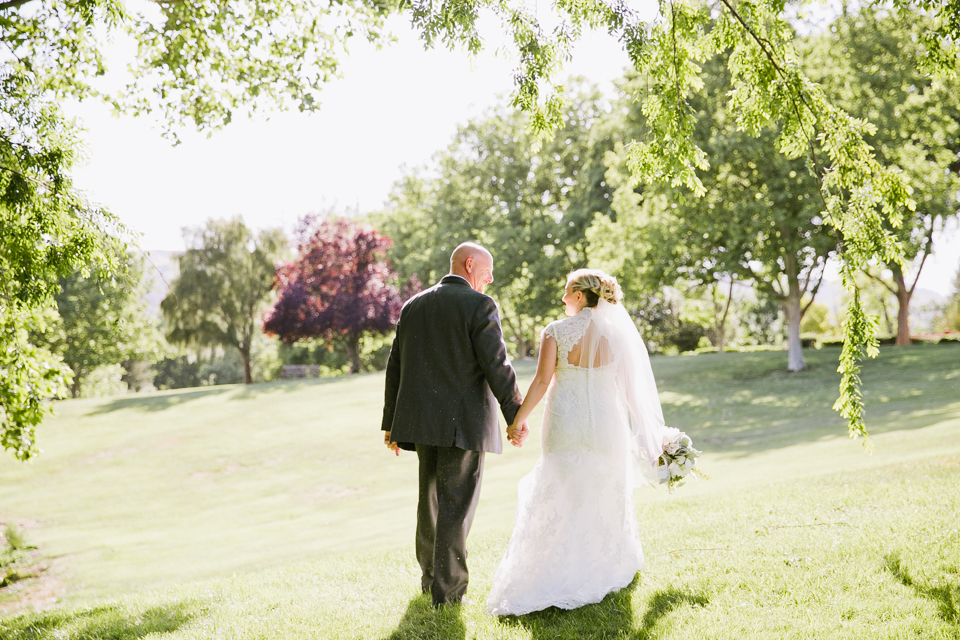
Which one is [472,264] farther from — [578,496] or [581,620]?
[581,620]

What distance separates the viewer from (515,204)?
3950 centimetres

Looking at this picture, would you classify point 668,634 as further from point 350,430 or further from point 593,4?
point 350,430

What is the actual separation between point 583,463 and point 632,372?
816 millimetres

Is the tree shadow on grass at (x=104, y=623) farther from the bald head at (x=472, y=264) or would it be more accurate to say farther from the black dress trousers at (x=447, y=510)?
the bald head at (x=472, y=264)

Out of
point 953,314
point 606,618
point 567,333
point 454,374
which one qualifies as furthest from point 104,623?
point 953,314

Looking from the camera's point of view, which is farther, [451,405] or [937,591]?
[451,405]

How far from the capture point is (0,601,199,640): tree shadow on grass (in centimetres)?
556

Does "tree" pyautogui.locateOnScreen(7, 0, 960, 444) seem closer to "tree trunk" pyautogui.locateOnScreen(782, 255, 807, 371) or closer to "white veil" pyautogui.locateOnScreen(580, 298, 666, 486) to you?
"white veil" pyautogui.locateOnScreen(580, 298, 666, 486)

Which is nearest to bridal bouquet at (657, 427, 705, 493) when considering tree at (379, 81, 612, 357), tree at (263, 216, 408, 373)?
tree at (379, 81, 612, 357)

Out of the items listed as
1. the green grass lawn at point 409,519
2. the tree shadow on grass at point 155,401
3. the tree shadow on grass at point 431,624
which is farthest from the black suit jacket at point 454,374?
the tree shadow on grass at point 155,401

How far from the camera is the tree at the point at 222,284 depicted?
35.9 m

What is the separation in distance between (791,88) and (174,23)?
721 centimetres

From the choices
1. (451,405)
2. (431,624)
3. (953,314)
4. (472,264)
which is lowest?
(431,624)

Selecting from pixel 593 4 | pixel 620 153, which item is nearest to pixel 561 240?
pixel 620 153
